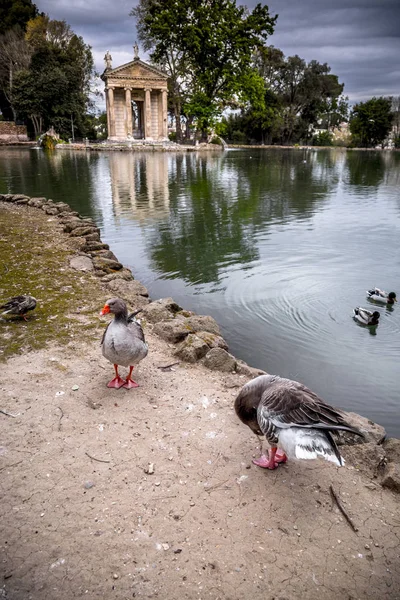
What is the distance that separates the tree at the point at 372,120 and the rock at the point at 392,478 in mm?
92530

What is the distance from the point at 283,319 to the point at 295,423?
497 centimetres

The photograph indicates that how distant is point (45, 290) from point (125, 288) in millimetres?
1601

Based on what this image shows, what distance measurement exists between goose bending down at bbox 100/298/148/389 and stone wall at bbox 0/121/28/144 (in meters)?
70.4

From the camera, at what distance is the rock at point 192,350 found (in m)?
5.95

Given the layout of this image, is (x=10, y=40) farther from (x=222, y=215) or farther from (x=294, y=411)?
(x=294, y=411)

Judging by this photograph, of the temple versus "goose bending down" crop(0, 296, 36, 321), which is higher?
the temple

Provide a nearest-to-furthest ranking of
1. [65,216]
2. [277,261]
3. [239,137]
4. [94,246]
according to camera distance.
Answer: [94,246] < [277,261] < [65,216] < [239,137]

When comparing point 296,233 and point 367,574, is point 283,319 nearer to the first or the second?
point 367,574

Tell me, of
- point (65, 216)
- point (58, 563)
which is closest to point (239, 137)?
point (65, 216)

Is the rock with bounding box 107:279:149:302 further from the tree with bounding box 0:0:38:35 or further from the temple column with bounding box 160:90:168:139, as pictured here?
the tree with bounding box 0:0:38:35

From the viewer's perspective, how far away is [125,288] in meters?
8.52

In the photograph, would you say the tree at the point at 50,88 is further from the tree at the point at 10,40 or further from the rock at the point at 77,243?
the rock at the point at 77,243

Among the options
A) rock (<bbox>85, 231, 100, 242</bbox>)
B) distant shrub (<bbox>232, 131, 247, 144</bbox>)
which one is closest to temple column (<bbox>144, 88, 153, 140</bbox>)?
distant shrub (<bbox>232, 131, 247, 144</bbox>)

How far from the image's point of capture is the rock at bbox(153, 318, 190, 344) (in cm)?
654
